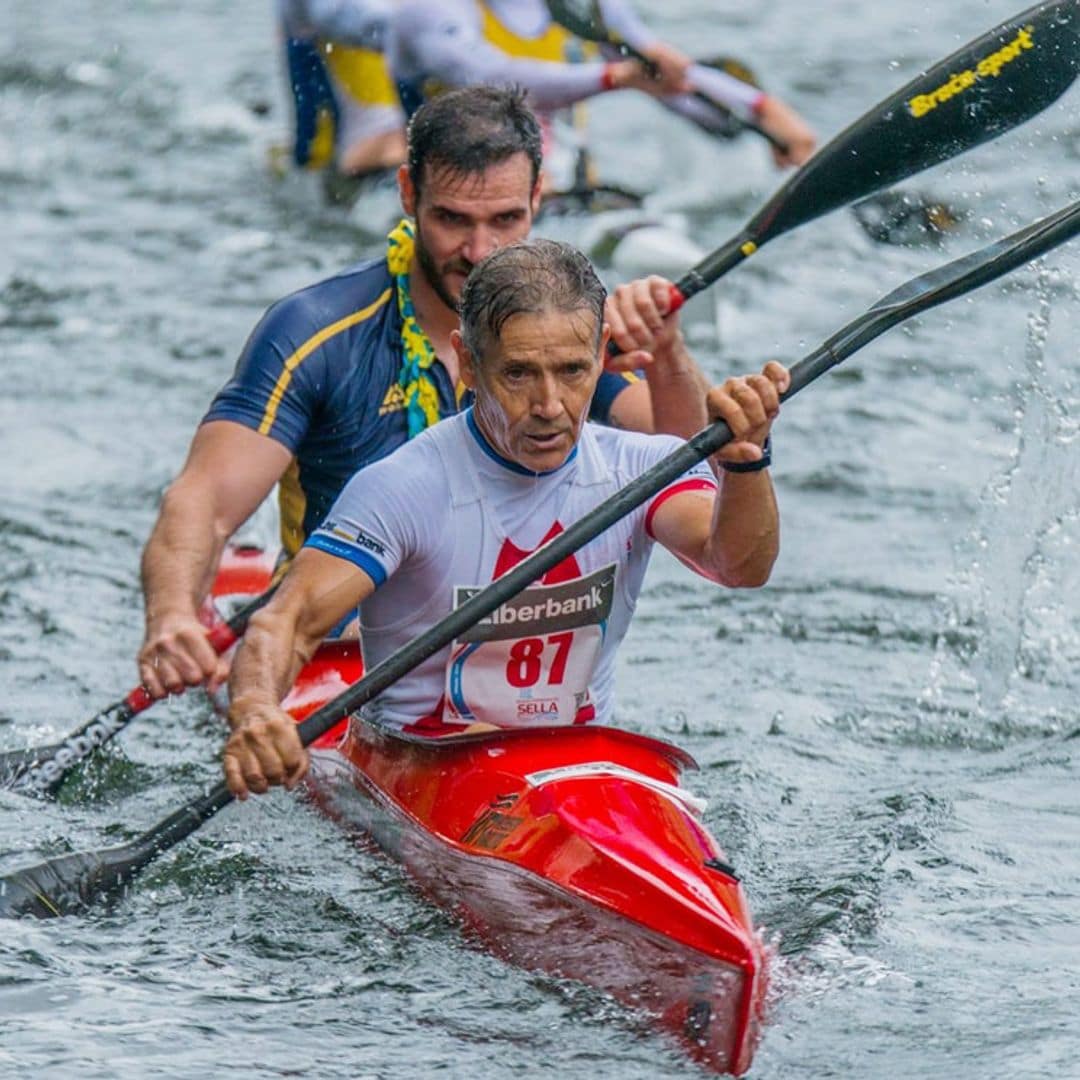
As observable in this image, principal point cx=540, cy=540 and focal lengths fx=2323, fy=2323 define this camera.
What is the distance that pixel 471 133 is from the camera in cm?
479

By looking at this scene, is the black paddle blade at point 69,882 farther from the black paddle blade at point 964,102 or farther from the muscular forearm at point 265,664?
the black paddle blade at point 964,102

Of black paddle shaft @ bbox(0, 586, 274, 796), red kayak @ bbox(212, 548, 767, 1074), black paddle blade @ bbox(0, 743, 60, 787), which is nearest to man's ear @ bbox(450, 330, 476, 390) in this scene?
red kayak @ bbox(212, 548, 767, 1074)

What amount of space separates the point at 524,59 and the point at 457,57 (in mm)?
297

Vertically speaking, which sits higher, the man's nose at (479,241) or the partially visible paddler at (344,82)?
the partially visible paddler at (344,82)

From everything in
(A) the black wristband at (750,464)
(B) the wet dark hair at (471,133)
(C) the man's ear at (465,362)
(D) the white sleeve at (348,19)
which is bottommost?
(A) the black wristband at (750,464)

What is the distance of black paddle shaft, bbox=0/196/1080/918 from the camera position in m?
4.00

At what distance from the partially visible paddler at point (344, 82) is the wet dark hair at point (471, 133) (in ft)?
18.0

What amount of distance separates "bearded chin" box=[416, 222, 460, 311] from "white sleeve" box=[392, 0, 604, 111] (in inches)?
192

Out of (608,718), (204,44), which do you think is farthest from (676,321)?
(204,44)

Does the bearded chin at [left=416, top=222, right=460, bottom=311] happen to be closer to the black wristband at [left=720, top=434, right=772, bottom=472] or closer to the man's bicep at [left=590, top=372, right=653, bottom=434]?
the man's bicep at [left=590, top=372, right=653, bottom=434]

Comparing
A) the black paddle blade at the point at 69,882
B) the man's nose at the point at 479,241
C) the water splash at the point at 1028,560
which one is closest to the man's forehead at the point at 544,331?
the man's nose at the point at 479,241

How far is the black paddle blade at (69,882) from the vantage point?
14.3 ft

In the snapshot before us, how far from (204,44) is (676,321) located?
35.3ft

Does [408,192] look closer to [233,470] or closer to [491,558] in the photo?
[233,470]
